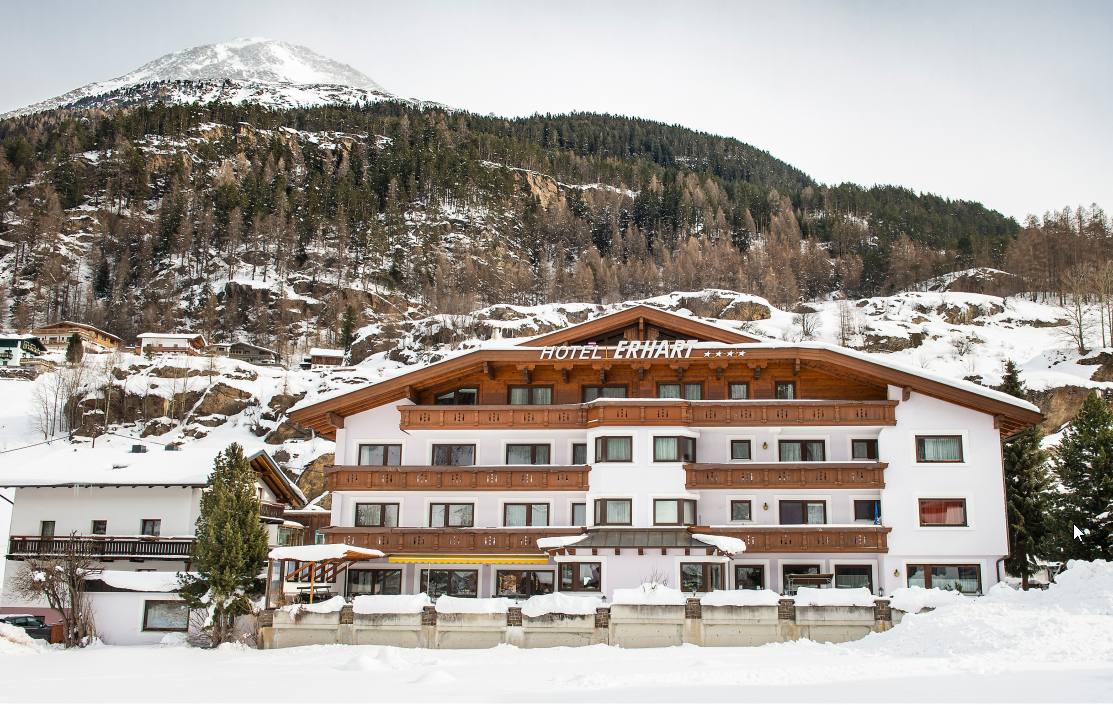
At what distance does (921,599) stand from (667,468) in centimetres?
995

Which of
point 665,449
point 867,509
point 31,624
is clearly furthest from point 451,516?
point 31,624

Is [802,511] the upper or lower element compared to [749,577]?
upper

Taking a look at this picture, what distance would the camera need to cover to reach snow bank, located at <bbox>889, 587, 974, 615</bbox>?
23.5 metres

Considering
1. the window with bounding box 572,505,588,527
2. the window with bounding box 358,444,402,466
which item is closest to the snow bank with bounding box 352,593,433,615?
the window with bounding box 572,505,588,527

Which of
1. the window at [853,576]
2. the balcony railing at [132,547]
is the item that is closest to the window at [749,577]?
the window at [853,576]

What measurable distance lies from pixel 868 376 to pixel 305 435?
54.3 meters

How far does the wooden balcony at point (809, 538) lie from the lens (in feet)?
98.8

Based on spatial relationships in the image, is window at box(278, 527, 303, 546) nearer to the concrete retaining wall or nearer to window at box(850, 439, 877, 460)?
the concrete retaining wall

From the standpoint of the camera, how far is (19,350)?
101625 millimetres

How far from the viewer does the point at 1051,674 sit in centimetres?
1534

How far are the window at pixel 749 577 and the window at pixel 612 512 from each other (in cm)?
477

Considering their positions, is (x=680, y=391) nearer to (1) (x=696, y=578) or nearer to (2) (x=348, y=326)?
(1) (x=696, y=578)

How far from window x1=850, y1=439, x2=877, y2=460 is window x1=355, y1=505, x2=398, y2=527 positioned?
59.4 feet

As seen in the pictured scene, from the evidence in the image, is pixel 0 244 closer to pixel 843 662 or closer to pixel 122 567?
pixel 122 567
